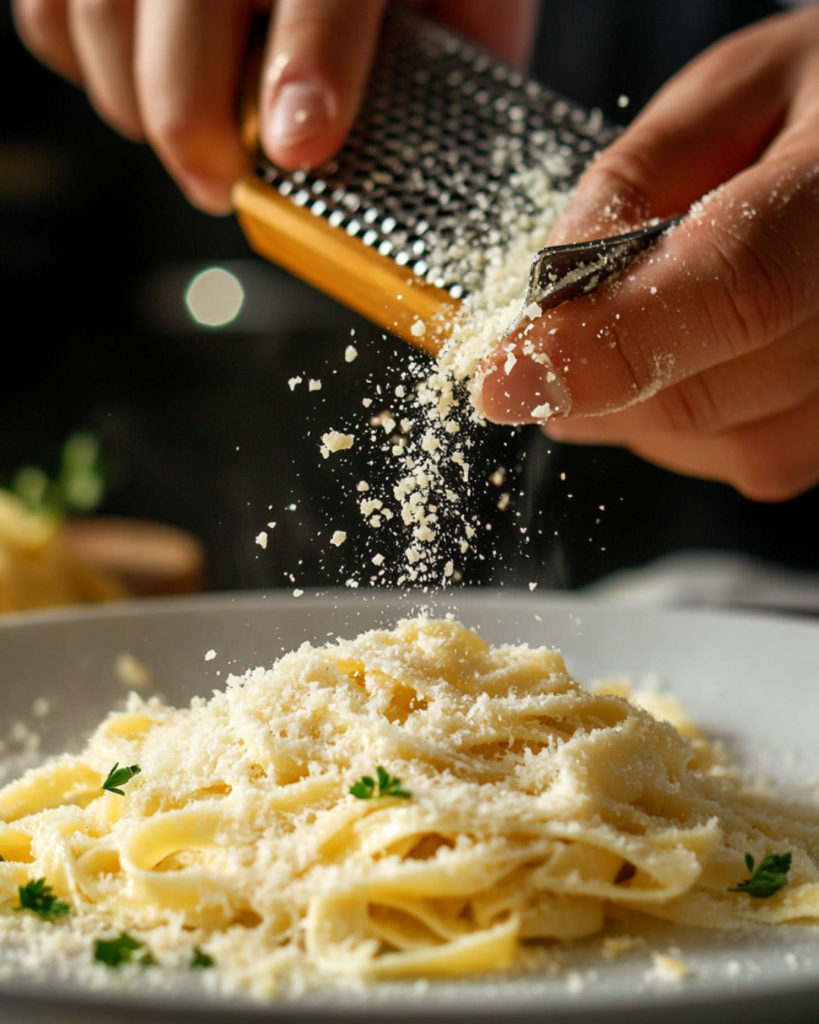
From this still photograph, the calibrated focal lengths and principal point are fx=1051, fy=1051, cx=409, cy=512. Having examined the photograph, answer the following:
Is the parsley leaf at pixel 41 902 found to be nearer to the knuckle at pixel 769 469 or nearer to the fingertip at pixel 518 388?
the fingertip at pixel 518 388

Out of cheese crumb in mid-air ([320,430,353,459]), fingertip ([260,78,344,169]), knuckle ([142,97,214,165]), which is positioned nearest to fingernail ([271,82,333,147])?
fingertip ([260,78,344,169])

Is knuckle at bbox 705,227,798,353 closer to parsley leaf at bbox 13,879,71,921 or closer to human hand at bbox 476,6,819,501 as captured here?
human hand at bbox 476,6,819,501

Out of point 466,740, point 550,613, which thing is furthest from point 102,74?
point 466,740

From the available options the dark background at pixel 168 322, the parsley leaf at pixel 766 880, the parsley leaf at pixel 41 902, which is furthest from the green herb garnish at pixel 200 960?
the dark background at pixel 168 322

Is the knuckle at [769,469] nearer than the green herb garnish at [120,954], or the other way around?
the green herb garnish at [120,954]

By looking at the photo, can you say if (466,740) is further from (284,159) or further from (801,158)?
(284,159)
